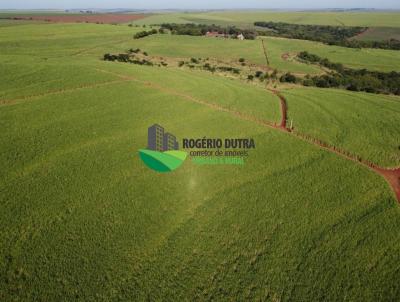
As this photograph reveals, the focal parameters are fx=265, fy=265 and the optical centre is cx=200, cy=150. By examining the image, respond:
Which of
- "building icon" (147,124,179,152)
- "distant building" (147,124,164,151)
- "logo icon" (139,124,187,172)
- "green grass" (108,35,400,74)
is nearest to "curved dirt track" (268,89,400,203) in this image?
"building icon" (147,124,179,152)

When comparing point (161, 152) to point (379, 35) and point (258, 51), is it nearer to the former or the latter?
point (258, 51)

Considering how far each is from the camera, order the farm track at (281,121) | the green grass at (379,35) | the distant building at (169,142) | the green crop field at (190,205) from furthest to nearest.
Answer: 1. the green grass at (379,35)
2. the distant building at (169,142)
3. the farm track at (281,121)
4. the green crop field at (190,205)

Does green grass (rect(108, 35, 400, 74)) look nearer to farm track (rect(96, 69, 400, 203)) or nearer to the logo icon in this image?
farm track (rect(96, 69, 400, 203))

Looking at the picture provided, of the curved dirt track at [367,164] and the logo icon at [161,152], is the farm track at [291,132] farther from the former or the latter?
the logo icon at [161,152]

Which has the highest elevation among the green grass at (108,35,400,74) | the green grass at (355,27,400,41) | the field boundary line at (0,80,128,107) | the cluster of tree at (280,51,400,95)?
the green grass at (355,27,400,41)

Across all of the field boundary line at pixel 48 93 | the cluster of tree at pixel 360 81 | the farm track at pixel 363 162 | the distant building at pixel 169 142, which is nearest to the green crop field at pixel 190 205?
the field boundary line at pixel 48 93

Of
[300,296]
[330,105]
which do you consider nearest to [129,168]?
[300,296]

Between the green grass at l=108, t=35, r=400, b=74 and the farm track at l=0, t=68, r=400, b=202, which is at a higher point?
the green grass at l=108, t=35, r=400, b=74
